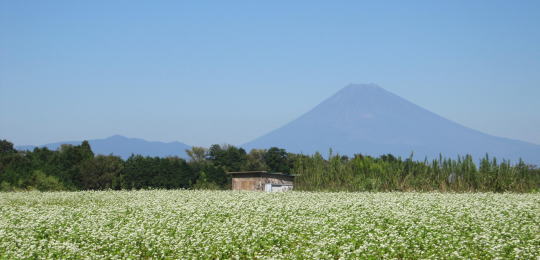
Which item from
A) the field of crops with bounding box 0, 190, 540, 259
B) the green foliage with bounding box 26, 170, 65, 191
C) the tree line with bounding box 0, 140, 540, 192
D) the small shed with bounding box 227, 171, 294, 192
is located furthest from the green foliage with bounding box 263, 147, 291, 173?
the field of crops with bounding box 0, 190, 540, 259

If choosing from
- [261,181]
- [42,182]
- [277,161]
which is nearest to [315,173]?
[261,181]

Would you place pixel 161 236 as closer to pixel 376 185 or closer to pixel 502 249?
pixel 502 249

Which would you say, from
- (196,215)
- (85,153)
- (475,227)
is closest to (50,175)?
(85,153)

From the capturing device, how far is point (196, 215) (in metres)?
20.8

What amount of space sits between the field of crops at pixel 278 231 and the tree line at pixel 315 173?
12.5 meters

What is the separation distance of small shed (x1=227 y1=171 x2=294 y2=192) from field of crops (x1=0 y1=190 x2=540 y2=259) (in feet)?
88.1

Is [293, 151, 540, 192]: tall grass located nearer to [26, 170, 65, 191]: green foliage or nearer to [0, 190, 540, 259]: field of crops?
[0, 190, 540, 259]: field of crops

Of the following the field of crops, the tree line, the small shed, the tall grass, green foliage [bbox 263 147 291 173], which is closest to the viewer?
the field of crops

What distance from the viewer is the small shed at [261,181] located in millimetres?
51062

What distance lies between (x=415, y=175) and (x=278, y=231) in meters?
22.4

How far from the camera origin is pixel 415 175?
38.2 m

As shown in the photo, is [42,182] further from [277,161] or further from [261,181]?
[277,161]

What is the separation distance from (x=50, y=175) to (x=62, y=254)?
3290 cm

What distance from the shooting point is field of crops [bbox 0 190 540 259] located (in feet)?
50.5
